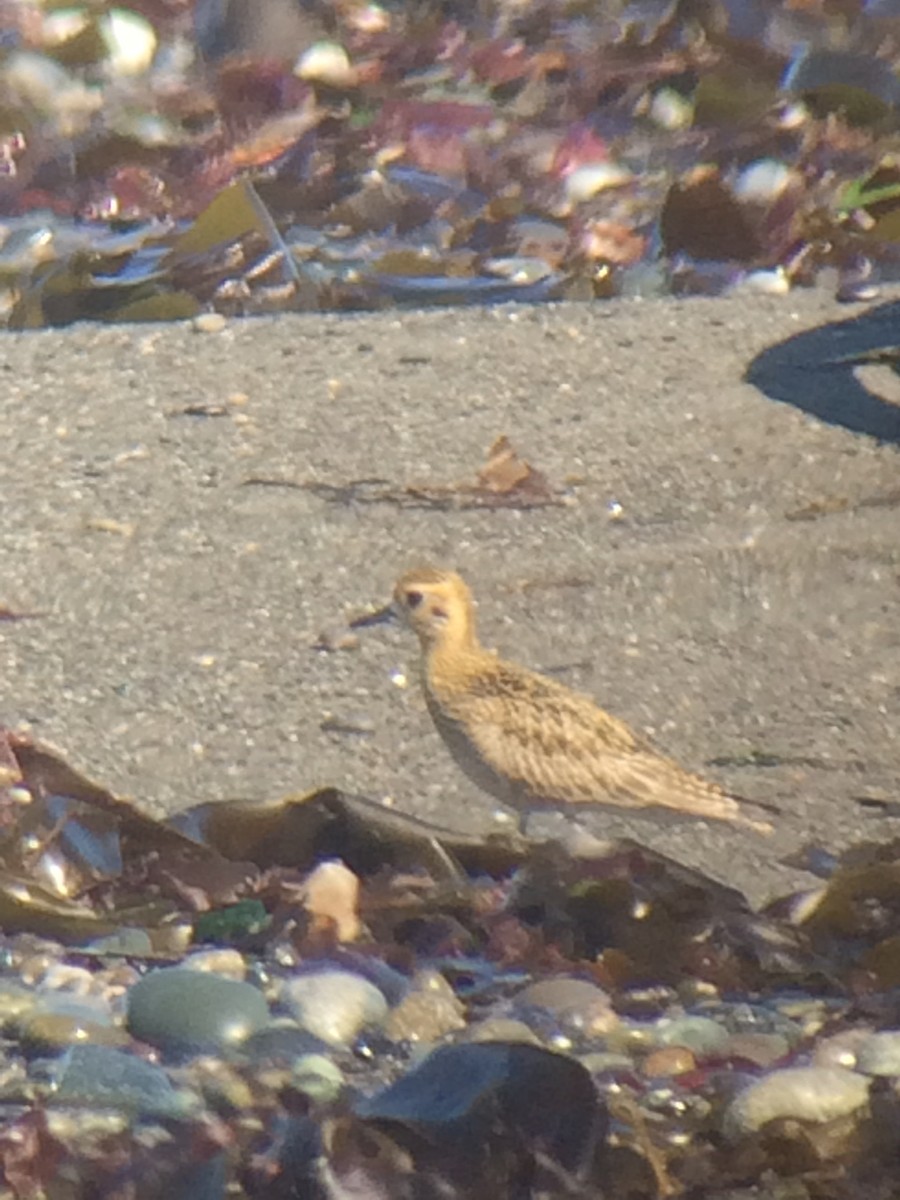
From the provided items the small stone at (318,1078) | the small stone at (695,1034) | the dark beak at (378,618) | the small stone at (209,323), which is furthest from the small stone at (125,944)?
the small stone at (209,323)

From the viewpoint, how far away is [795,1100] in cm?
313

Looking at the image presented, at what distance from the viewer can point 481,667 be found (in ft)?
14.8

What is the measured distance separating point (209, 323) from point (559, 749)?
2119 mm

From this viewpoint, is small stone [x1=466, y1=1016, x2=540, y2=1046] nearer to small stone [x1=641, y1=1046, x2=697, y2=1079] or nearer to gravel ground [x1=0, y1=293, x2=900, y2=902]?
small stone [x1=641, y1=1046, x2=697, y2=1079]

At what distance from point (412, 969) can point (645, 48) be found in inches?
201

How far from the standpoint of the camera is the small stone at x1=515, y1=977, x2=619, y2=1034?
343 centimetres

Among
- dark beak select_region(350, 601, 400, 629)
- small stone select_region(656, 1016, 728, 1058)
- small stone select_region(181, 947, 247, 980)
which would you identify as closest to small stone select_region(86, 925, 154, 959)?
small stone select_region(181, 947, 247, 980)

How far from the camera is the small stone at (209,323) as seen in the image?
6082 millimetres

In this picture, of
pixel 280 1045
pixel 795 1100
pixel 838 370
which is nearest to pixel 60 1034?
pixel 280 1045

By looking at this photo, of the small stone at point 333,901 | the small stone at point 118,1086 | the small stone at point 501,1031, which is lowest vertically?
the small stone at point 333,901

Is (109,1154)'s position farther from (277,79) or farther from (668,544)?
(277,79)

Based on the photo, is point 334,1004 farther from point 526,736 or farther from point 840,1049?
point 526,736

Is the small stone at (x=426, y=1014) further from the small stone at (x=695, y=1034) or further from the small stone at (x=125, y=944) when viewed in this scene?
the small stone at (x=125, y=944)

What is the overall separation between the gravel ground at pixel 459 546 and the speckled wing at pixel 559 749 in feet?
0.29
